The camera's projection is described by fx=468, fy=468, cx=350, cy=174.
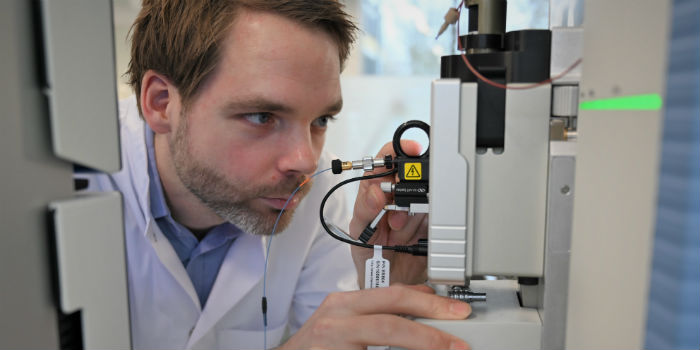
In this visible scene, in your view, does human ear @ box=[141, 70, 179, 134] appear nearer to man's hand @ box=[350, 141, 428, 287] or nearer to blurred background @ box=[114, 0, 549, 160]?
man's hand @ box=[350, 141, 428, 287]

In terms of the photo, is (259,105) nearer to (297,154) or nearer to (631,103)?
(297,154)

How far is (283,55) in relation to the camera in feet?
4.15

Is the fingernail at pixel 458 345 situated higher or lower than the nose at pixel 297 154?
lower

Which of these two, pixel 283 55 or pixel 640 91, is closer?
pixel 640 91

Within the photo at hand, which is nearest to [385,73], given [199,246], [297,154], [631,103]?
[297,154]

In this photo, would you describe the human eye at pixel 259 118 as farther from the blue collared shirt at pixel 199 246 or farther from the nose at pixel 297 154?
the blue collared shirt at pixel 199 246

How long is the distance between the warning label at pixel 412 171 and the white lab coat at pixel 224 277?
0.76 m

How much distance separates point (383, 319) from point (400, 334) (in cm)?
4

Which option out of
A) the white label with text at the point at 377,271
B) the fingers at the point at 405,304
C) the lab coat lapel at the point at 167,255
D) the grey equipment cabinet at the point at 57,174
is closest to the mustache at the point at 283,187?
the lab coat lapel at the point at 167,255

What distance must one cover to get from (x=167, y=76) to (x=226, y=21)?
0.26 m

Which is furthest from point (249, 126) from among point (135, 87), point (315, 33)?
point (135, 87)

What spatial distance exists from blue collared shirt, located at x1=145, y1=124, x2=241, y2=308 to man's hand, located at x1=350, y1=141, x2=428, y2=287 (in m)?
0.55

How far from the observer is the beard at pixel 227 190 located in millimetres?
1373

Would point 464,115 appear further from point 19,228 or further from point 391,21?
point 391,21
